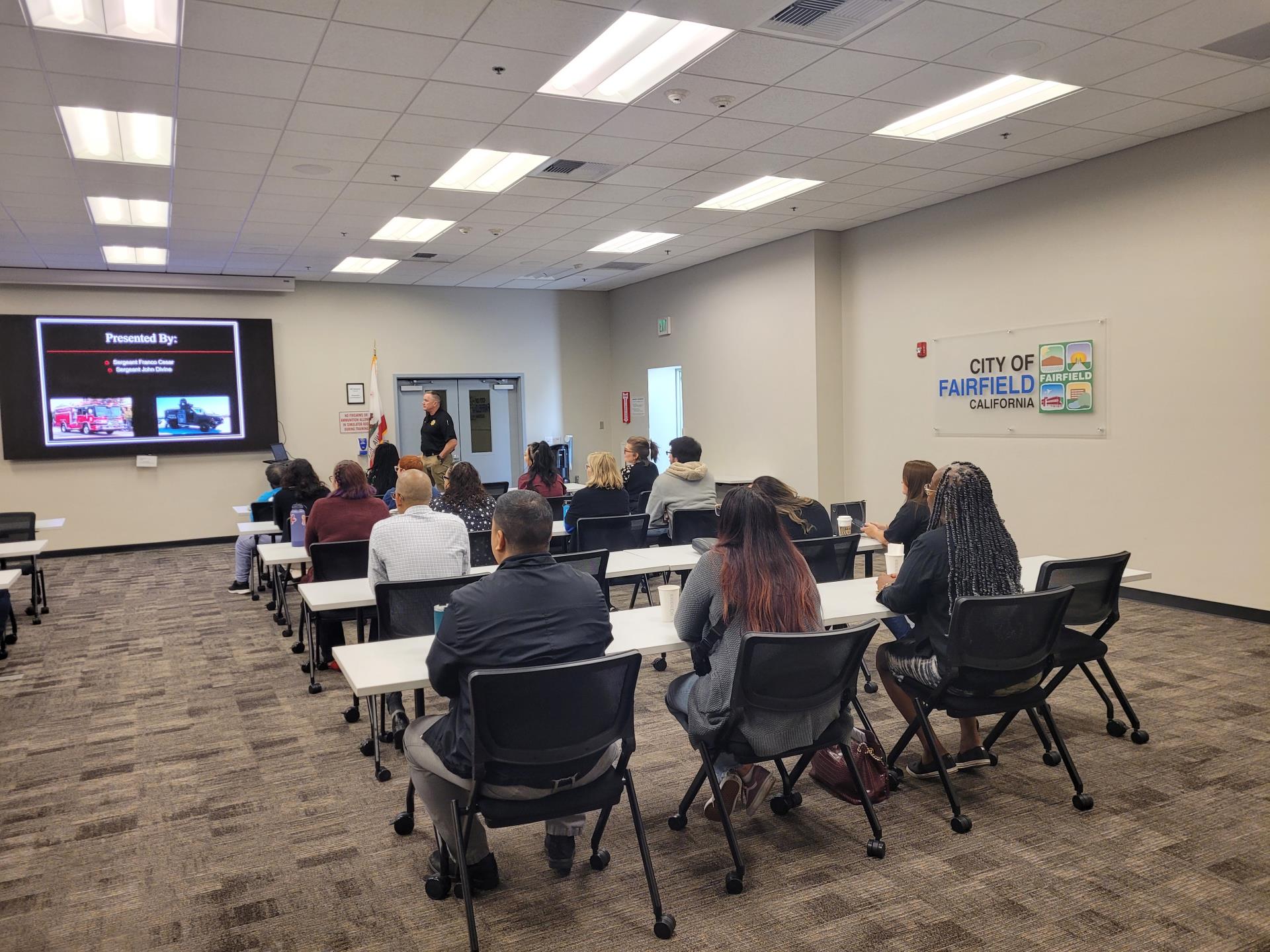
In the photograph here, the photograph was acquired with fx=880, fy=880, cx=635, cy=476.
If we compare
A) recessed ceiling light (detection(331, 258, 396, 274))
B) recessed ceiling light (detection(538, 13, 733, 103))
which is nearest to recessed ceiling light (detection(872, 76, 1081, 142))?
recessed ceiling light (detection(538, 13, 733, 103))

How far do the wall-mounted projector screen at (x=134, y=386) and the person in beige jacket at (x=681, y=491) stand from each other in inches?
267

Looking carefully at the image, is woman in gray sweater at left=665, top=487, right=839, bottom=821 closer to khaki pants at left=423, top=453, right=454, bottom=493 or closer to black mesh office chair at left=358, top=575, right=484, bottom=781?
black mesh office chair at left=358, top=575, right=484, bottom=781

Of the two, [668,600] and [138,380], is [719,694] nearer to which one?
[668,600]

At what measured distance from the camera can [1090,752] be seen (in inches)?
146

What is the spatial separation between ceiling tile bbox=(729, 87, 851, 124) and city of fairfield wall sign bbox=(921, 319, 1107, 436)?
2.97 metres

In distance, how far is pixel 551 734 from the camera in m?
2.33

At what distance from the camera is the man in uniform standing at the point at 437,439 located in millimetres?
9188

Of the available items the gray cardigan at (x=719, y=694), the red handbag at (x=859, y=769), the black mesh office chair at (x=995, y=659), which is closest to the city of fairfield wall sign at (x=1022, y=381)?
the black mesh office chair at (x=995, y=659)

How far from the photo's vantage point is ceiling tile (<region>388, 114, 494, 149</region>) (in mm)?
5301

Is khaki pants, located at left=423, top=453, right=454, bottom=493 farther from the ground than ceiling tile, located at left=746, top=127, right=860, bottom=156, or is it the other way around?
ceiling tile, located at left=746, top=127, right=860, bottom=156

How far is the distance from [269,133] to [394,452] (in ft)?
14.1

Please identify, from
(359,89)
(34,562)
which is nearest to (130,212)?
(34,562)

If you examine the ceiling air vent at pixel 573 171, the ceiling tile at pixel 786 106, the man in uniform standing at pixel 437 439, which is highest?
the ceiling air vent at pixel 573 171

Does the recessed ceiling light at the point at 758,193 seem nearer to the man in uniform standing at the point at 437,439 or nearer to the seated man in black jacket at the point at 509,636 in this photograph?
the man in uniform standing at the point at 437,439
